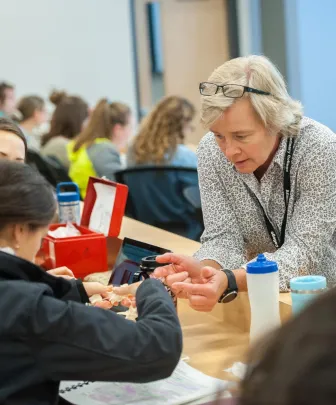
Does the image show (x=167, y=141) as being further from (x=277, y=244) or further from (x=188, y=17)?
(x=188, y=17)

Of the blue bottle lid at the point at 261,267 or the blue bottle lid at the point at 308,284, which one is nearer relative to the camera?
the blue bottle lid at the point at 308,284

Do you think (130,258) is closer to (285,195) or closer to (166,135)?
(285,195)

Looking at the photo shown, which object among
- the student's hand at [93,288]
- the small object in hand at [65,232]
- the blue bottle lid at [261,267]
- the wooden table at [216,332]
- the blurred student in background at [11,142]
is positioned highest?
the blurred student in background at [11,142]

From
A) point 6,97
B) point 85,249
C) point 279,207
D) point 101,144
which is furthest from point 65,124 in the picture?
point 279,207

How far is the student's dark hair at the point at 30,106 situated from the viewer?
7.86 metres

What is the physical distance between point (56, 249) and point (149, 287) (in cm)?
125

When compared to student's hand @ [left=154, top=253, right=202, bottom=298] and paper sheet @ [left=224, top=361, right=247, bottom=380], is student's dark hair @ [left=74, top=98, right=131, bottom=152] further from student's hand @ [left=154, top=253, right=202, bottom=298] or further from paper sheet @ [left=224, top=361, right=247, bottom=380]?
paper sheet @ [left=224, top=361, right=247, bottom=380]

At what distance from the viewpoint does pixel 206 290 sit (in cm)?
198

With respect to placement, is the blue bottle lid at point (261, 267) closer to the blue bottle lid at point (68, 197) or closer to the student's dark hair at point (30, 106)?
the blue bottle lid at point (68, 197)

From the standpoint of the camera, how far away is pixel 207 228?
2404 millimetres

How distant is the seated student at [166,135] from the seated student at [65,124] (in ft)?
5.39

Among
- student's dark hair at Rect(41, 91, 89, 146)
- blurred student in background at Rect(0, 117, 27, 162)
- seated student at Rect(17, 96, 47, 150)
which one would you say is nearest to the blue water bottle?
blurred student in background at Rect(0, 117, 27, 162)

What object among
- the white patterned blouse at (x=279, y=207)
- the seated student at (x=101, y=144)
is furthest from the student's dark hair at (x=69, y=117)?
the white patterned blouse at (x=279, y=207)

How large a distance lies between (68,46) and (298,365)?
882 centimetres
